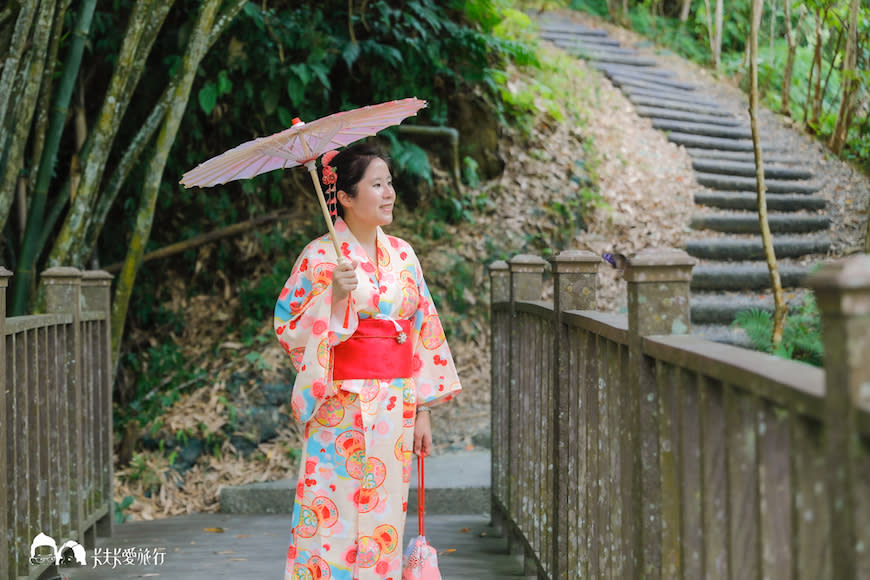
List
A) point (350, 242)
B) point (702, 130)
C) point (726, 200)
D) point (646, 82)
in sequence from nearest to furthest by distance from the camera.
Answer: point (350, 242), point (726, 200), point (702, 130), point (646, 82)

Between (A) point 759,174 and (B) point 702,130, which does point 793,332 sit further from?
(B) point 702,130

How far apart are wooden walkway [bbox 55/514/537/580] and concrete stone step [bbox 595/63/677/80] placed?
7195mm

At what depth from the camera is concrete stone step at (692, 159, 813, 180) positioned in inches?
307

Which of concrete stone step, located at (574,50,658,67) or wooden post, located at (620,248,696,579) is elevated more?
concrete stone step, located at (574,50,658,67)

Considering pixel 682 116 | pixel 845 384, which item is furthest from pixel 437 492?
pixel 682 116

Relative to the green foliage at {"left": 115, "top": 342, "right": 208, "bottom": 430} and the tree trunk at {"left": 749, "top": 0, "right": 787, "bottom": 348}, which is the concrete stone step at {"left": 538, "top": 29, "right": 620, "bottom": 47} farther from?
the green foliage at {"left": 115, "top": 342, "right": 208, "bottom": 430}

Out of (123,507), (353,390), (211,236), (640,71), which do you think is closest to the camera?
(353,390)

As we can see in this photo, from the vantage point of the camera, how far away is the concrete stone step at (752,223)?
6.94 meters

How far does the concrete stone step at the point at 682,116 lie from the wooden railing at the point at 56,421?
6590 mm

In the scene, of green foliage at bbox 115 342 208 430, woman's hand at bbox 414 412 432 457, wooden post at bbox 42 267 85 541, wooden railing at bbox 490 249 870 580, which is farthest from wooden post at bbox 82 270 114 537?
wooden railing at bbox 490 249 870 580

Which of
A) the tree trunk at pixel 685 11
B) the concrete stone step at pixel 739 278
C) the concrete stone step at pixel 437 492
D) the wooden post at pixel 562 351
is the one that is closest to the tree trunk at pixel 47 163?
the concrete stone step at pixel 437 492

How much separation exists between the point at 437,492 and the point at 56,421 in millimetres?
1985

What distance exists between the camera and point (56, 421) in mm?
3176

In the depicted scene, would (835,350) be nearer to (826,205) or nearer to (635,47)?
(826,205)
